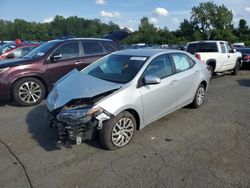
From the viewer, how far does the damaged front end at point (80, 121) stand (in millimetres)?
3482

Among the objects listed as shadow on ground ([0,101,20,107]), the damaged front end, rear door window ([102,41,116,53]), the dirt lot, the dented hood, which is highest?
rear door window ([102,41,116,53])

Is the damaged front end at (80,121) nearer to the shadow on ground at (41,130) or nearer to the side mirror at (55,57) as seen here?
the shadow on ground at (41,130)

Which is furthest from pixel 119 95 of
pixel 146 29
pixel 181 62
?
pixel 146 29

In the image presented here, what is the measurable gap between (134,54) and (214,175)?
104 inches

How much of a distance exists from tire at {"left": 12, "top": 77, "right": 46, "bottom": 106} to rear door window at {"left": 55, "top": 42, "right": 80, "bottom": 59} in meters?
1.06

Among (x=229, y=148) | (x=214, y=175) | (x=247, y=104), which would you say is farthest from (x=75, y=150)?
(x=247, y=104)

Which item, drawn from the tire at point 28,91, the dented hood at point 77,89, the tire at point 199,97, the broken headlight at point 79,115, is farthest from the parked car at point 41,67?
the tire at point 199,97

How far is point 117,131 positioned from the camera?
3.81 m

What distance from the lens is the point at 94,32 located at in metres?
89.4

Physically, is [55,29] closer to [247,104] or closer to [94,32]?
[94,32]

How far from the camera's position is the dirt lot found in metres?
3.10

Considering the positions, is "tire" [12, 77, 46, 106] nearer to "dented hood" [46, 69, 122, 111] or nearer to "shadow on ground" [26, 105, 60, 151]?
"shadow on ground" [26, 105, 60, 151]

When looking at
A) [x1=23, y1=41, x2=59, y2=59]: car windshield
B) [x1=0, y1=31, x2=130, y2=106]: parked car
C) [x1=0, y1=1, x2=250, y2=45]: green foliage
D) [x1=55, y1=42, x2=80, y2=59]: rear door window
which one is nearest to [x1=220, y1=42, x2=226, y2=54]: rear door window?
[x1=0, y1=31, x2=130, y2=106]: parked car

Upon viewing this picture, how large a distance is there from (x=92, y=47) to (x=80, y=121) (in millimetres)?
4524
